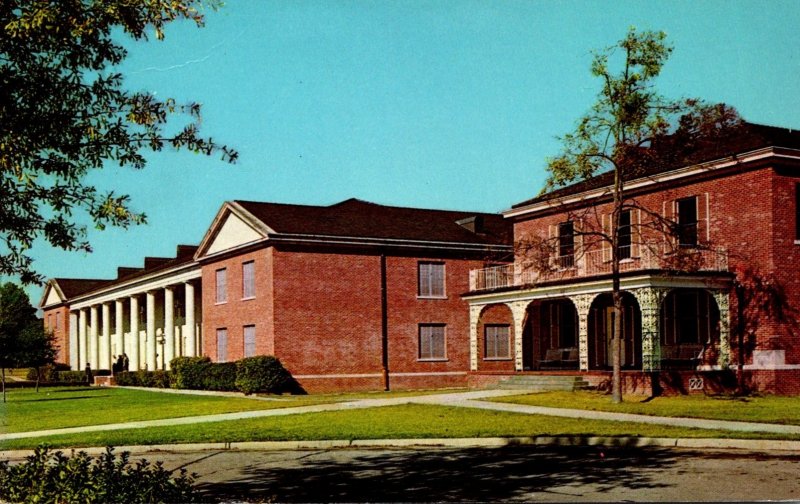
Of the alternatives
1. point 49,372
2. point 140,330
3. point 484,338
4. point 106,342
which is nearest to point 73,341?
point 49,372

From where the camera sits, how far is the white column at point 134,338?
6212 centimetres

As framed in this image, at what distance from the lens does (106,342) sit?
239 feet

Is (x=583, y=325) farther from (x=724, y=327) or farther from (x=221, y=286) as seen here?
(x=221, y=286)

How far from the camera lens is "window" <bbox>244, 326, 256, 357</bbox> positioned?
136ft

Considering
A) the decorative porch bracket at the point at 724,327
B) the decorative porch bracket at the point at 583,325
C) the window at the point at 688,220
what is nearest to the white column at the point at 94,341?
the decorative porch bracket at the point at 583,325

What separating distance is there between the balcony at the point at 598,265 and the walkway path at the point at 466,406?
407 centimetres

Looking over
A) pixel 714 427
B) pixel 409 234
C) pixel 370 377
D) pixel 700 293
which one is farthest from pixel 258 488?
pixel 409 234

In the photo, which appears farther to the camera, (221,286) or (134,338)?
(134,338)

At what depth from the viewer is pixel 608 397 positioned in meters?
28.3

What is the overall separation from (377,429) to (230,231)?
25.3 meters

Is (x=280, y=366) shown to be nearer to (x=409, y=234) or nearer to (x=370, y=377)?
(x=370, y=377)

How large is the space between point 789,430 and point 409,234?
26.6 meters

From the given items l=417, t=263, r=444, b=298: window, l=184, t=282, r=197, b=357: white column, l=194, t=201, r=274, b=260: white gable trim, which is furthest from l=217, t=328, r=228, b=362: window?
l=417, t=263, r=444, b=298: window

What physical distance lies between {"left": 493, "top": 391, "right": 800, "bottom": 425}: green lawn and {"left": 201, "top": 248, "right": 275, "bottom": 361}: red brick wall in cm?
1389
